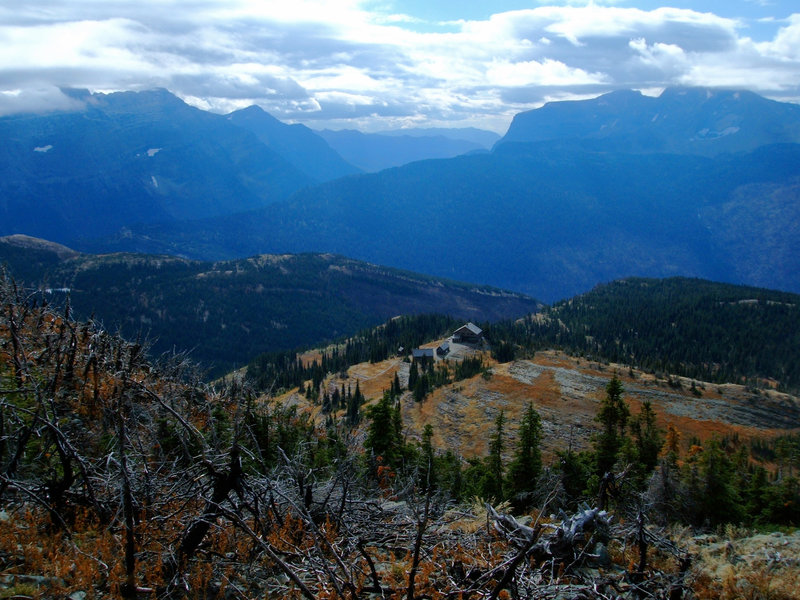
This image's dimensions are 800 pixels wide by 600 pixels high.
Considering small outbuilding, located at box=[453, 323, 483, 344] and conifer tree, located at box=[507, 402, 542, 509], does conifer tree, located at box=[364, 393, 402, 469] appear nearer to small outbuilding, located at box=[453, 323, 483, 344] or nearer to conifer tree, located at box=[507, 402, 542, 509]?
conifer tree, located at box=[507, 402, 542, 509]

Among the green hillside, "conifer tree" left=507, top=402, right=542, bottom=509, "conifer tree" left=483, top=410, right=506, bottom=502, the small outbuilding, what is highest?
"conifer tree" left=507, top=402, right=542, bottom=509

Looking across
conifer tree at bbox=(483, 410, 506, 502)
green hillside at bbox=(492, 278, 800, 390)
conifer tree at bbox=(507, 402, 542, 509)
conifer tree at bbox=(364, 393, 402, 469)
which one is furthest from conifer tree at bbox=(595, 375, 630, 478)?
green hillside at bbox=(492, 278, 800, 390)

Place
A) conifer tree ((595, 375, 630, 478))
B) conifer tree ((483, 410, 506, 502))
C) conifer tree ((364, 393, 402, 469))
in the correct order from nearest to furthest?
conifer tree ((483, 410, 506, 502)), conifer tree ((595, 375, 630, 478)), conifer tree ((364, 393, 402, 469))

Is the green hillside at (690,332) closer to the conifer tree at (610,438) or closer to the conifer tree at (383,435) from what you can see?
the conifer tree at (610,438)

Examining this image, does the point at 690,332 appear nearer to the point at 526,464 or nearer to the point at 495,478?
the point at 495,478

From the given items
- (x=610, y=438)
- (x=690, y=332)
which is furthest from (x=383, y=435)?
(x=690, y=332)

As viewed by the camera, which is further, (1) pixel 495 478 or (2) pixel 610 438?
(1) pixel 495 478

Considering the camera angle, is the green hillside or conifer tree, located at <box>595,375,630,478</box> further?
the green hillside

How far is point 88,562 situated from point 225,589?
1.83 meters

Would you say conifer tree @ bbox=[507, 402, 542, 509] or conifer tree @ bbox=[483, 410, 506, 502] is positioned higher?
conifer tree @ bbox=[507, 402, 542, 509]

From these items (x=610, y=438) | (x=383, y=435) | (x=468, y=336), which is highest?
(x=610, y=438)

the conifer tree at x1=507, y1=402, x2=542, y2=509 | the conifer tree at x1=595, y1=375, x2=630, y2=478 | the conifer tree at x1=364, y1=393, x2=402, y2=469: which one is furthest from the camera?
the conifer tree at x1=364, y1=393, x2=402, y2=469

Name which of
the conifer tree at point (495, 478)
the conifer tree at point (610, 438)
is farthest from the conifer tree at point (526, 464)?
the conifer tree at point (610, 438)

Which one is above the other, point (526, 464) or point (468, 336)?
point (526, 464)
